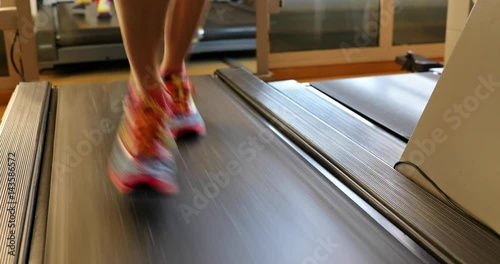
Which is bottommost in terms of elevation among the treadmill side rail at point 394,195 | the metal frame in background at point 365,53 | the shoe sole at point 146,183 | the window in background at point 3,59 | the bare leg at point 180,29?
the metal frame in background at point 365,53

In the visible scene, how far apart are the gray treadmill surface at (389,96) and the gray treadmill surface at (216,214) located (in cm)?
45

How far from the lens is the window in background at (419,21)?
367 cm

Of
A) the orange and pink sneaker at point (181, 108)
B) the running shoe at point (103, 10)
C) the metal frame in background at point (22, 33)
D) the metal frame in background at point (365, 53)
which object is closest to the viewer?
the orange and pink sneaker at point (181, 108)

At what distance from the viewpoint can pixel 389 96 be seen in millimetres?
2018

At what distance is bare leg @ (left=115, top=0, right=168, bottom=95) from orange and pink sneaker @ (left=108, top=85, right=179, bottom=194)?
0.04 meters

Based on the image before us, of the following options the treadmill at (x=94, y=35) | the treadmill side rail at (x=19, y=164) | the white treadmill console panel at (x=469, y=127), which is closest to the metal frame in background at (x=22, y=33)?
the treadmill at (x=94, y=35)

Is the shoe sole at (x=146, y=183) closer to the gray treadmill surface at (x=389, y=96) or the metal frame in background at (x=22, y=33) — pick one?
the gray treadmill surface at (x=389, y=96)

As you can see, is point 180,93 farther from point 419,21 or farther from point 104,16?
point 419,21

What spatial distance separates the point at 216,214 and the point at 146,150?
0.19 m

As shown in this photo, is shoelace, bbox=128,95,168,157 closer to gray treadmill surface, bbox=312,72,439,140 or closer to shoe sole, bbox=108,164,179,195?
shoe sole, bbox=108,164,179,195

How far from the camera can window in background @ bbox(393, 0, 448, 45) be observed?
3.67 metres

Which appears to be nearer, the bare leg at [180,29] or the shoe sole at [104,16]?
the bare leg at [180,29]

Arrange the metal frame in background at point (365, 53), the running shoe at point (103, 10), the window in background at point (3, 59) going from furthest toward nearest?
the running shoe at point (103, 10) → the metal frame in background at point (365, 53) → the window in background at point (3, 59)

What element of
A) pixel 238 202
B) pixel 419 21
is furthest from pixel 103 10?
pixel 238 202
